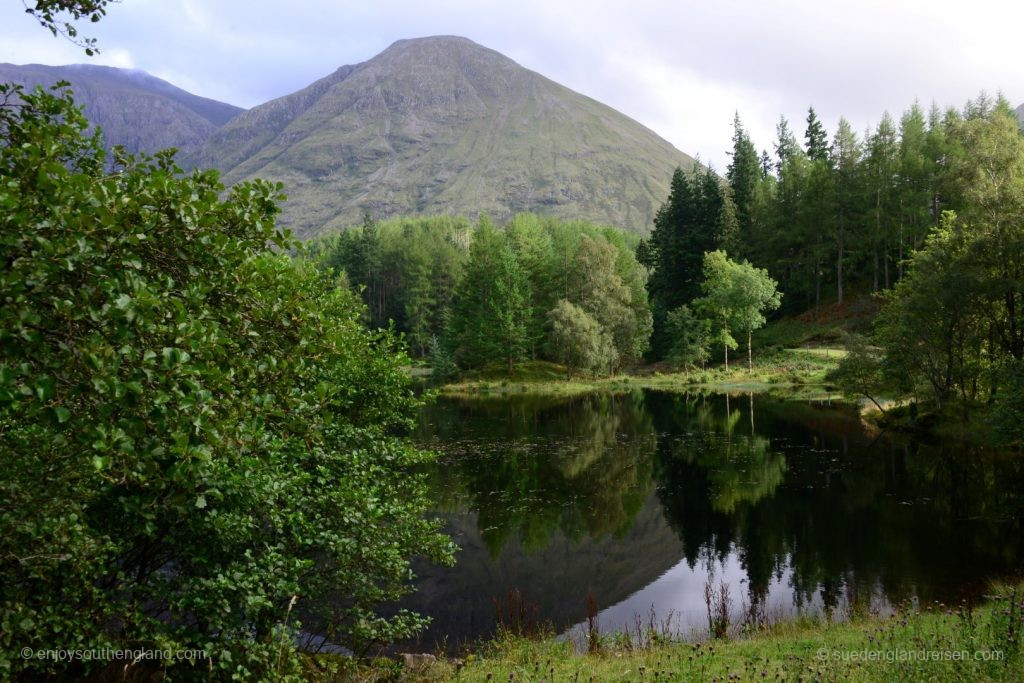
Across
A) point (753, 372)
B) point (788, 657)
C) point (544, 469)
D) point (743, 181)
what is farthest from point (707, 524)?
point (743, 181)

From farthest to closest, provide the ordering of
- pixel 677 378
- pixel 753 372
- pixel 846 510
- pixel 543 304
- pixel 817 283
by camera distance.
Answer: pixel 543 304, pixel 817 283, pixel 677 378, pixel 753 372, pixel 846 510

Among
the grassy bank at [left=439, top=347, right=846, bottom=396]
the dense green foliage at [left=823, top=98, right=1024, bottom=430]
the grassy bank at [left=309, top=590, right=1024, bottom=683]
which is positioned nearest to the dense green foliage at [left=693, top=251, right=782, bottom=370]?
the grassy bank at [left=439, top=347, right=846, bottom=396]

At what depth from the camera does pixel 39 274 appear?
145 inches

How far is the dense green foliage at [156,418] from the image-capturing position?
3922 mm

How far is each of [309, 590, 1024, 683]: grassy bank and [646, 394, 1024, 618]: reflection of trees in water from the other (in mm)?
3472

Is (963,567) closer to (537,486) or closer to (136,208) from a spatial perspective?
(537,486)

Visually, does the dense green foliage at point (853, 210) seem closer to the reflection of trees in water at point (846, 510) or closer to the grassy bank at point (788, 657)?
the reflection of trees in water at point (846, 510)

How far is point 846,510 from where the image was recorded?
22359 mm

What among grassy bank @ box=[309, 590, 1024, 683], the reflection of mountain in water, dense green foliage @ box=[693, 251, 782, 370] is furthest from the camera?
dense green foliage @ box=[693, 251, 782, 370]

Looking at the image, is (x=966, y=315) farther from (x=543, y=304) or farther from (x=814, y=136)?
(x=814, y=136)

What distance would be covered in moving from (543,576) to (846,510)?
40.8 ft

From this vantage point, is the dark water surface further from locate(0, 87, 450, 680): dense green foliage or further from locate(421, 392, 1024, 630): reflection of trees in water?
locate(0, 87, 450, 680): dense green foliage

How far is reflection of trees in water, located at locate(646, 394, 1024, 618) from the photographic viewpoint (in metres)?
16.5

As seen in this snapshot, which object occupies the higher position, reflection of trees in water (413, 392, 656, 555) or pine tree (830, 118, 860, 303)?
pine tree (830, 118, 860, 303)
